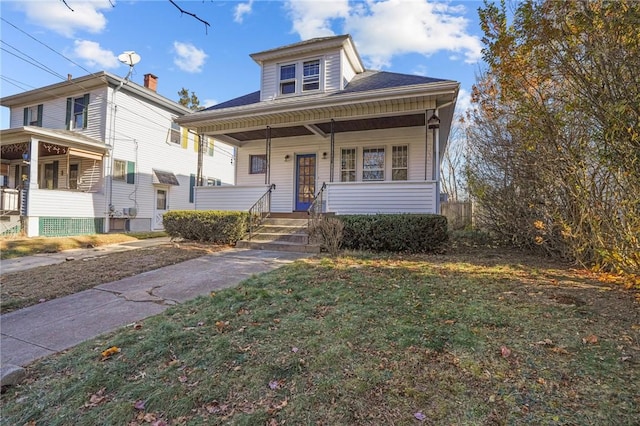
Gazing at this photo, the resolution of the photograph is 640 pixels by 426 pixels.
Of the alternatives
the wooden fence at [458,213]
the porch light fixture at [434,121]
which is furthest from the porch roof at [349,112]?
the wooden fence at [458,213]

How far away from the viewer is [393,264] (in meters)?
5.93

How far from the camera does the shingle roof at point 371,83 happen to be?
9.39m

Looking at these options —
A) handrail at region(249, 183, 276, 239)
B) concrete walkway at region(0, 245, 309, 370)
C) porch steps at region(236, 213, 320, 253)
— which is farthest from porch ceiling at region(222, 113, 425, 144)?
concrete walkway at region(0, 245, 309, 370)

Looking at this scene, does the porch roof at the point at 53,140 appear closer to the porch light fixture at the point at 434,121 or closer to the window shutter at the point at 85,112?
the window shutter at the point at 85,112

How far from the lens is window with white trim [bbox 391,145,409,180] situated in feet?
35.0

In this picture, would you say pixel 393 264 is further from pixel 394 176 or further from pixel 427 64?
pixel 427 64

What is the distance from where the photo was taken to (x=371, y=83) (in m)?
10.7

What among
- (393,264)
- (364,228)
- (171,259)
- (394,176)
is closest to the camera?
(393,264)

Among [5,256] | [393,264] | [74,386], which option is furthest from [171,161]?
[74,386]

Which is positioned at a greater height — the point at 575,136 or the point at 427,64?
the point at 427,64

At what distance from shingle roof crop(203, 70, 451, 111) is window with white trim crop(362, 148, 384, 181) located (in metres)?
2.01

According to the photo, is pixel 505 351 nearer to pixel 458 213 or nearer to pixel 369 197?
pixel 369 197

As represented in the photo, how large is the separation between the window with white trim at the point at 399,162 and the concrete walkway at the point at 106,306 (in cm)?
558

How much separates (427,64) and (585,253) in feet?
31.7
